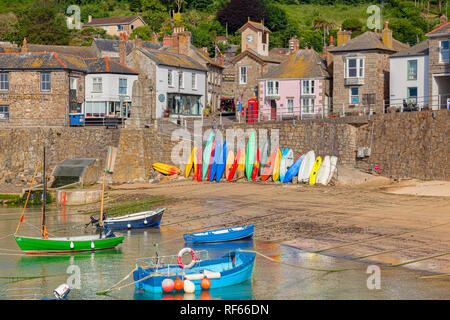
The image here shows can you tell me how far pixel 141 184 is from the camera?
143ft

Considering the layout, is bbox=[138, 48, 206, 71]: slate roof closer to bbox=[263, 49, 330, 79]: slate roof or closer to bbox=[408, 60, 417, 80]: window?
bbox=[263, 49, 330, 79]: slate roof

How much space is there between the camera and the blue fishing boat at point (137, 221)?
3114 cm

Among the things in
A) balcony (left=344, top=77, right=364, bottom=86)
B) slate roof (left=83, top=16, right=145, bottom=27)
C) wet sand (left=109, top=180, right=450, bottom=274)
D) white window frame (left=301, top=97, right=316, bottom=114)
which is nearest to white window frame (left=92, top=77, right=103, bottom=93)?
wet sand (left=109, top=180, right=450, bottom=274)

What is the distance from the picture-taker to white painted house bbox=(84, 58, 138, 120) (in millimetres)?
53938

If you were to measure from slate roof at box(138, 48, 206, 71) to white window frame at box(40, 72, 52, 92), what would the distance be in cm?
844

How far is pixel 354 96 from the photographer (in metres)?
48.8

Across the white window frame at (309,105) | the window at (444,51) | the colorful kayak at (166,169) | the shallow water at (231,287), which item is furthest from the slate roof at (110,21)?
the shallow water at (231,287)

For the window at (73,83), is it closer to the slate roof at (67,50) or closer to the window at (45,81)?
the window at (45,81)

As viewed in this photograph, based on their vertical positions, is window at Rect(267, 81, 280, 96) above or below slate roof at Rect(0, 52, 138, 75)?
below

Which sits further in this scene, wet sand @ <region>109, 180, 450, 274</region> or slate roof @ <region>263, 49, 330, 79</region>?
slate roof @ <region>263, 49, 330, 79</region>

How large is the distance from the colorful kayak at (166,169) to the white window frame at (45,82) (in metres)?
11.5
